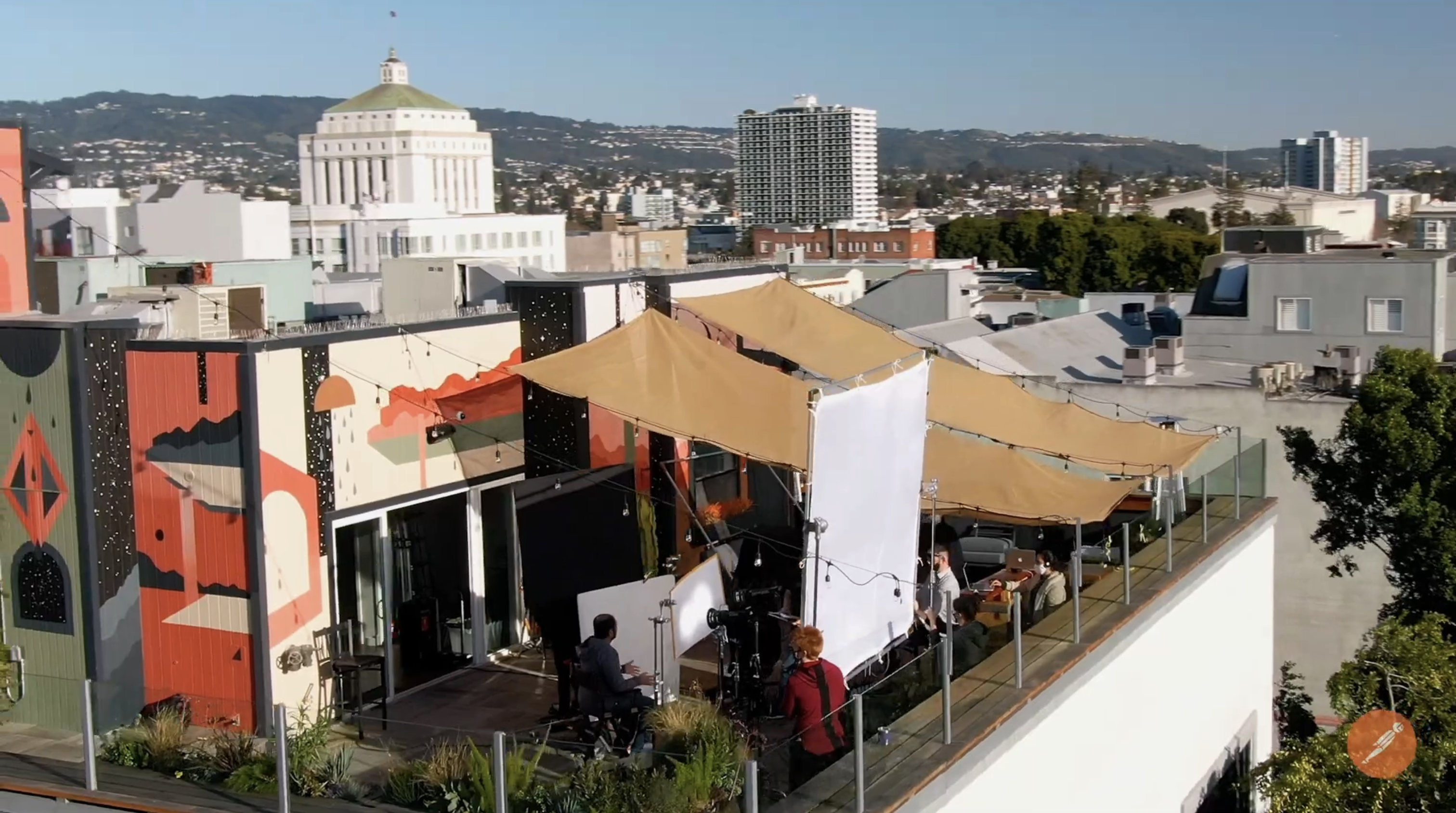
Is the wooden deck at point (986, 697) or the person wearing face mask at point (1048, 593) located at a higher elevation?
the person wearing face mask at point (1048, 593)

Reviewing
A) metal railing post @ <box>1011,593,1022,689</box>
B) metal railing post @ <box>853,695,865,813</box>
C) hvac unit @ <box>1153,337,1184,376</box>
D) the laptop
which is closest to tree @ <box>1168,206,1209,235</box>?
hvac unit @ <box>1153,337,1184,376</box>

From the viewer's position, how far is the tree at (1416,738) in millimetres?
10633

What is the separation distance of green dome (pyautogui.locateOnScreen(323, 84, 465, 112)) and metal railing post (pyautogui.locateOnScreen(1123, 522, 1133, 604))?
162 m

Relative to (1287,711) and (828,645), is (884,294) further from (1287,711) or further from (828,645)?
(828,645)

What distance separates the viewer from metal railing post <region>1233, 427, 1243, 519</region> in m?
14.0

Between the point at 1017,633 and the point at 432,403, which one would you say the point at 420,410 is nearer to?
the point at 432,403

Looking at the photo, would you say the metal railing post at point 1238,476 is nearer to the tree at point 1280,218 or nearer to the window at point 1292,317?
the window at point 1292,317

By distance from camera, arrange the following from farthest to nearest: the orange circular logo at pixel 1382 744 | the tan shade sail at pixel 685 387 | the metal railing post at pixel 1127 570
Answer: the metal railing post at pixel 1127 570 < the orange circular logo at pixel 1382 744 < the tan shade sail at pixel 685 387

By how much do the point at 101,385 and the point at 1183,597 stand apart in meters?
8.27

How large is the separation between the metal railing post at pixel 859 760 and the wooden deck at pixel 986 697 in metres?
0.05

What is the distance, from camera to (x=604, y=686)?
8500 millimetres

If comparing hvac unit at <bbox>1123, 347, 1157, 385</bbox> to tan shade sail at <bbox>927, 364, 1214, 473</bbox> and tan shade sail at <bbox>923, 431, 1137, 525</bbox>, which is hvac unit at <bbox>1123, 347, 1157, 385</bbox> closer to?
tan shade sail at <bbox>927, 364, 1214, 473</bbox>

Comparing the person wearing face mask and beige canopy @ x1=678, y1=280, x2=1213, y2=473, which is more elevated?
beige canopy @ x1=678, y1=280, x2=1213, y2=473

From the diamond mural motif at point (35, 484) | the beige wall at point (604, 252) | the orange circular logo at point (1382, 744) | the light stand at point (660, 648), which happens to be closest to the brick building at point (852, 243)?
the beige wall at point (604, 252)
